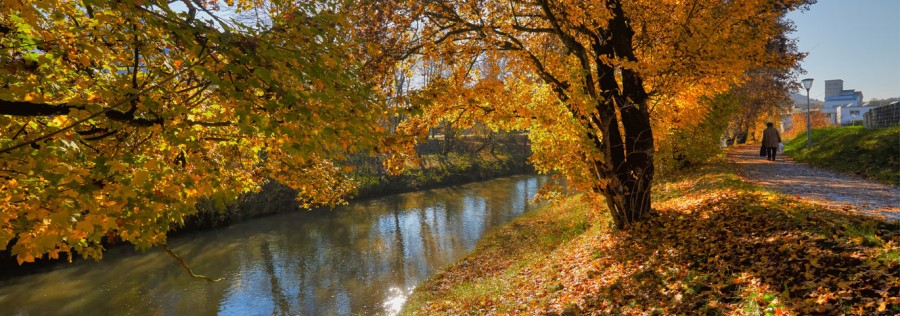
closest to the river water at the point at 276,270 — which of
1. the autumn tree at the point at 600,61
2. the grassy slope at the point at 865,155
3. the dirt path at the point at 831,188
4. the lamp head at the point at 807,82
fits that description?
the autumn tree at the point at 600,61

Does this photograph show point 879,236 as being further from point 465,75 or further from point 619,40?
point 465,75

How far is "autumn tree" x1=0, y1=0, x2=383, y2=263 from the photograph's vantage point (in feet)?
11.9

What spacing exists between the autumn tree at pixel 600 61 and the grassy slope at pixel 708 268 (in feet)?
5.49

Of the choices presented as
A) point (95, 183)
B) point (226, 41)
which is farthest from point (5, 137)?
point (226, 41)

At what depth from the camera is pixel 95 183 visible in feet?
12.8

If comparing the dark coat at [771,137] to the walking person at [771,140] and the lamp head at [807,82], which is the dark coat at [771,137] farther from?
the lamp head at [807,82]

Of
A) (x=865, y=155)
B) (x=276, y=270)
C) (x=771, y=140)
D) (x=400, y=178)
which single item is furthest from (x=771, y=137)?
(x=400, y=178)

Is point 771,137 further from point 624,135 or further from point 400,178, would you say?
point 400,178

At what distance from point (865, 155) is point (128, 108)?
19511 millimetres

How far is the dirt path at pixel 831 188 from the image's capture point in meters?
8.03

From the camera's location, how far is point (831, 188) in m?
10.8

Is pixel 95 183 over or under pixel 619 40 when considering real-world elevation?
under

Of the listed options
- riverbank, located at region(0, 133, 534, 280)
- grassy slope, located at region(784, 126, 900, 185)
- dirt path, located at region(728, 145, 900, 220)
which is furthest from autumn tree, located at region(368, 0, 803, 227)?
grassy slope, located at region(784, 126, 900, 185)

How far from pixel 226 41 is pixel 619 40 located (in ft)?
25.7
